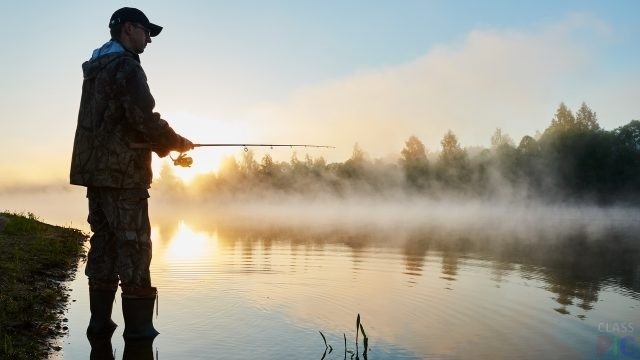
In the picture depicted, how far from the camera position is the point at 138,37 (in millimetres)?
6859

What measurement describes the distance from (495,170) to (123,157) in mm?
110559

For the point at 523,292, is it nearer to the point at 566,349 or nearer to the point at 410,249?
the point at 566,349

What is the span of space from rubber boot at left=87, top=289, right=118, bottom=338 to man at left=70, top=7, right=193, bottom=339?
0.05 feet

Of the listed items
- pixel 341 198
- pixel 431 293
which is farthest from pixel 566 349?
pixel 341 198

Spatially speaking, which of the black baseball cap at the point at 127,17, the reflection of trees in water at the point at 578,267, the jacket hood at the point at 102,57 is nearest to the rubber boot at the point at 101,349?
the jacket hood at the point at 102,57

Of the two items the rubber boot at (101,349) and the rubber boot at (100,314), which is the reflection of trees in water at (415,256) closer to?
the rubber boot at (100,314)

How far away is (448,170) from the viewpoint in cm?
11762

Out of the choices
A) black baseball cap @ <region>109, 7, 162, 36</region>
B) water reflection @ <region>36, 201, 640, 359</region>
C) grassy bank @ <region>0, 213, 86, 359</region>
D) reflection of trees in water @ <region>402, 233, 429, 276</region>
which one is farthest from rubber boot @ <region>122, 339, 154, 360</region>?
reflection of trees in water @ <region>402, 233, 429, 276</region>

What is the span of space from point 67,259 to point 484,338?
10.7 m

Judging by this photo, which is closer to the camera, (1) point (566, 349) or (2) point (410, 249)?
(1) point (566, 349)

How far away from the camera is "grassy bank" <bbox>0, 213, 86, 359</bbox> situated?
591cm

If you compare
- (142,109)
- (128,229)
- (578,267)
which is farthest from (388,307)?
(578,267)

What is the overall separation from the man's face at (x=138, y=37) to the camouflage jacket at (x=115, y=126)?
251 millimetres

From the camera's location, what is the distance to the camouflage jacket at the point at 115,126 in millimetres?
6449
